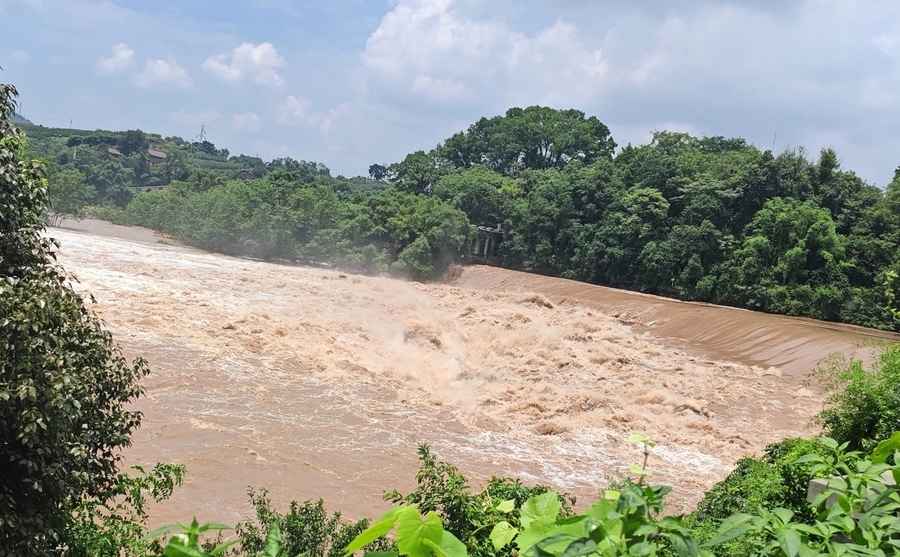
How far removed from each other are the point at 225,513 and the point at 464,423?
6.07 m

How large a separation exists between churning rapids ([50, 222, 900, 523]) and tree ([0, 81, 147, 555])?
12.4ft

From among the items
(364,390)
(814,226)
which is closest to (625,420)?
(364,390)

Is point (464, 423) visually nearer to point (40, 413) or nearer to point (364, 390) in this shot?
point (364, 390)

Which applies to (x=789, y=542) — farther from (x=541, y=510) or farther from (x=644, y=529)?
(x=541, y=510)

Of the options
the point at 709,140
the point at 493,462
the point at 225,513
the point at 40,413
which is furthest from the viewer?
the point at 709,140

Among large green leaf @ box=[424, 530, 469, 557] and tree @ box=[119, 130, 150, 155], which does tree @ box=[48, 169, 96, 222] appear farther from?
large green leaf @ box=[424, 530, 469, 557]

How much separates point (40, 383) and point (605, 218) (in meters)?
31.0

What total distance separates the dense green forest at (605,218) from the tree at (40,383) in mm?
17180

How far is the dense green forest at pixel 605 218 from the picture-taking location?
25.0m

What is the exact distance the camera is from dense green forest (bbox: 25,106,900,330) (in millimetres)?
25000

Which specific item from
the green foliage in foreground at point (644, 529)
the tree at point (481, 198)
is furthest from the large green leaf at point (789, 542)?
the tree at point (481, 198)

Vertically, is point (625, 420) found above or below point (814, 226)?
below

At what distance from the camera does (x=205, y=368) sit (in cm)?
1505

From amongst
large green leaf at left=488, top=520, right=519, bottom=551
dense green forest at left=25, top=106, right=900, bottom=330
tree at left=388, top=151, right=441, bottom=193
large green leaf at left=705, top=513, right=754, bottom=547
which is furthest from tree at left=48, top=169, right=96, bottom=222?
large green leaf at left=705, top=513, right=754, bottom=547
